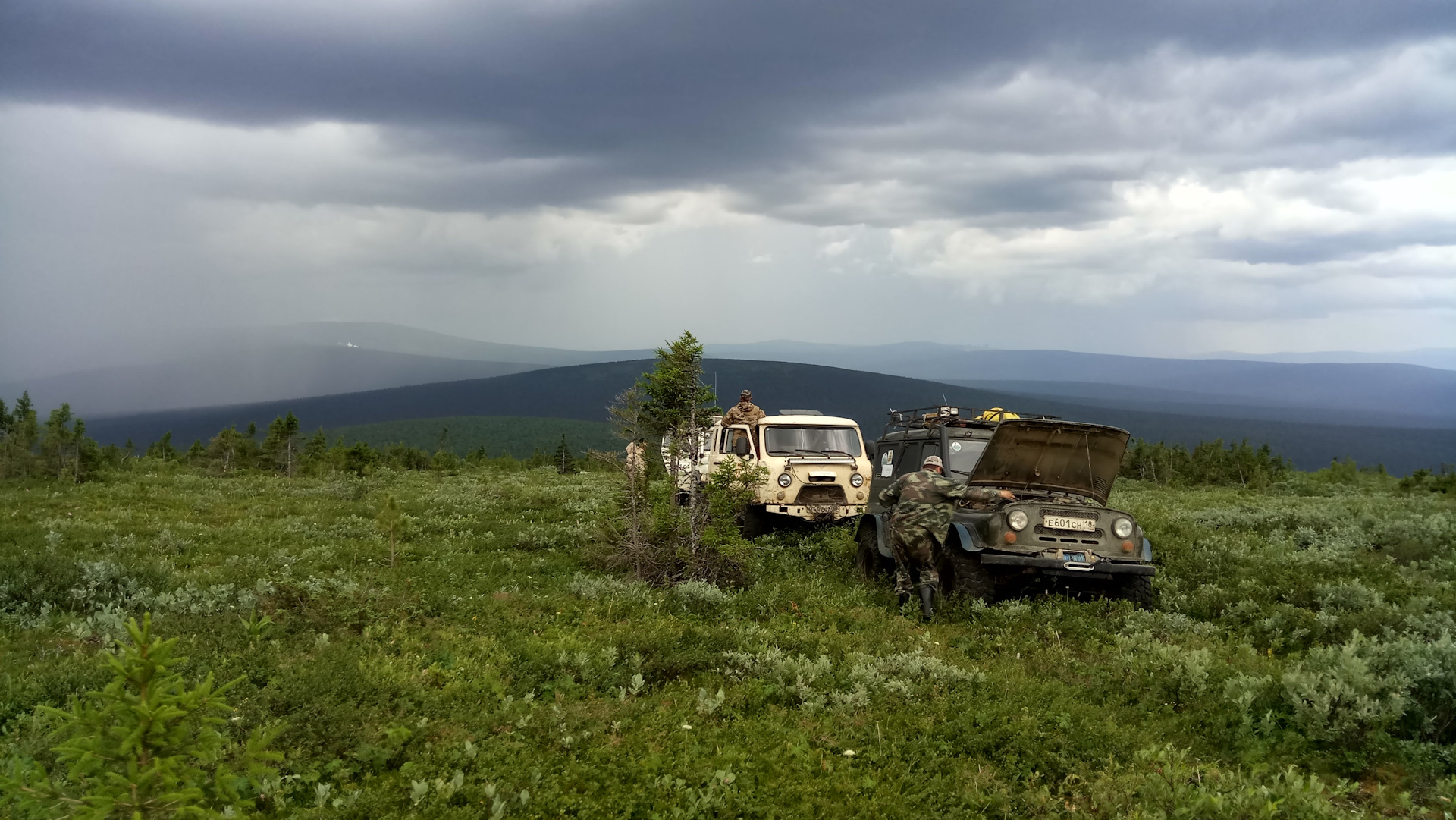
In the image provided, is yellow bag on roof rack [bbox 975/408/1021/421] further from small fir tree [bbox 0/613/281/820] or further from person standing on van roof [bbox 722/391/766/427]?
small fir tree [bbox 0/613/281/820]

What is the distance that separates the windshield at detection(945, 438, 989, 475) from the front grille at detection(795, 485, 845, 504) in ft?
10.8

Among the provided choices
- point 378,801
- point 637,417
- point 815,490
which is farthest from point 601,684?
point 815,490

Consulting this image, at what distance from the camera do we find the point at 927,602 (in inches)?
430

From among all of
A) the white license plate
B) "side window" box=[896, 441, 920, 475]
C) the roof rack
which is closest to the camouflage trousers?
the white license plate

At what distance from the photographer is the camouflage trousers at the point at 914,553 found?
36.3 feet

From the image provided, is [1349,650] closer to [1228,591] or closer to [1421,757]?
[1421,757]

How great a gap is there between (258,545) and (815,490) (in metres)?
10.8

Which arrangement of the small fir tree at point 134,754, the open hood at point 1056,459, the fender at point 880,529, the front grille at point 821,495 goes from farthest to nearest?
the front grille at point 821,495 < the open hood at point 1056,459 < the fender at point 880,529 < the small fir tree at point 134,754

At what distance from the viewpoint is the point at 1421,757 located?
6.12 meters

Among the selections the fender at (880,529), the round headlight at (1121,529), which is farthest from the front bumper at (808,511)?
the round headlight at (1121,529)

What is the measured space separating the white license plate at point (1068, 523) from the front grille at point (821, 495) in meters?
7.20

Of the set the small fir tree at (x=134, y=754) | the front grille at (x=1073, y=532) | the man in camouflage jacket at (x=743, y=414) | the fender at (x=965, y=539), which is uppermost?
the man in camouflage jacket at (x=743, y=414)

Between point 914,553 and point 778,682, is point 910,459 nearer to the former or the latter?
point 914,553

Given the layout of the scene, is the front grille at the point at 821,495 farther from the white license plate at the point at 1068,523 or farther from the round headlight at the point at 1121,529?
the round headlight at the point at 1121,529
